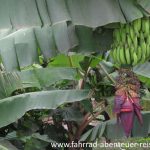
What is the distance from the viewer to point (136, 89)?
128 centimetres

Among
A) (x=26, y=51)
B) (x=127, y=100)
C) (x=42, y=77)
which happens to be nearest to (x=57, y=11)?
(x=26, y=51)

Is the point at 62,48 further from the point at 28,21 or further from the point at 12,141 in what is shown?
the point at 12,141

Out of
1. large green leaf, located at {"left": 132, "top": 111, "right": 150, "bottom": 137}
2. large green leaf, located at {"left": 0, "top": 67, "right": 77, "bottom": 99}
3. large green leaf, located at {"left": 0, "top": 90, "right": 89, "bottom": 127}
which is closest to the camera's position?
large green leaf, located at {"left": 0, "top": 90, "right": 89, "bottom": 127}

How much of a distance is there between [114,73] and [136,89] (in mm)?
1150

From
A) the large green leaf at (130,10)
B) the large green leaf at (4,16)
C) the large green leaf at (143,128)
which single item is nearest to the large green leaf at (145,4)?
the large green leaf at (130,10)

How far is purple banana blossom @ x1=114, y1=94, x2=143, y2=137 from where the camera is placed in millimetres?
1159

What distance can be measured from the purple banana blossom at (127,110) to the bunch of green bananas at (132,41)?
0.58ft

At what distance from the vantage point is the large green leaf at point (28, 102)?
72.4 inches

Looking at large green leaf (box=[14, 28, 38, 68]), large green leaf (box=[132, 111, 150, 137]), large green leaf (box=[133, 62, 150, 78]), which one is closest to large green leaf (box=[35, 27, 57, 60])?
large green leaf (box=[14, 28, 38, 68])

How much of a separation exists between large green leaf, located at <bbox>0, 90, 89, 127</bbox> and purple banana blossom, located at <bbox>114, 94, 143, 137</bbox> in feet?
2.18

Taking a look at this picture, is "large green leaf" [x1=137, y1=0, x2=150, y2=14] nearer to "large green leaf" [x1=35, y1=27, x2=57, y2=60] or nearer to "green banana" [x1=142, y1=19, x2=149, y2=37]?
"green banana" [x1=142, y1=19, x2=149, y2=37]

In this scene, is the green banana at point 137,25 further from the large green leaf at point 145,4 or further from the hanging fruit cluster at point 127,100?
the hanging fruit cluster at point 127,100

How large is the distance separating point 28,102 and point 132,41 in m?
0.94

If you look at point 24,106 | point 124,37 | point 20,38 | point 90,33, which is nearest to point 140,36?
point 124,37
